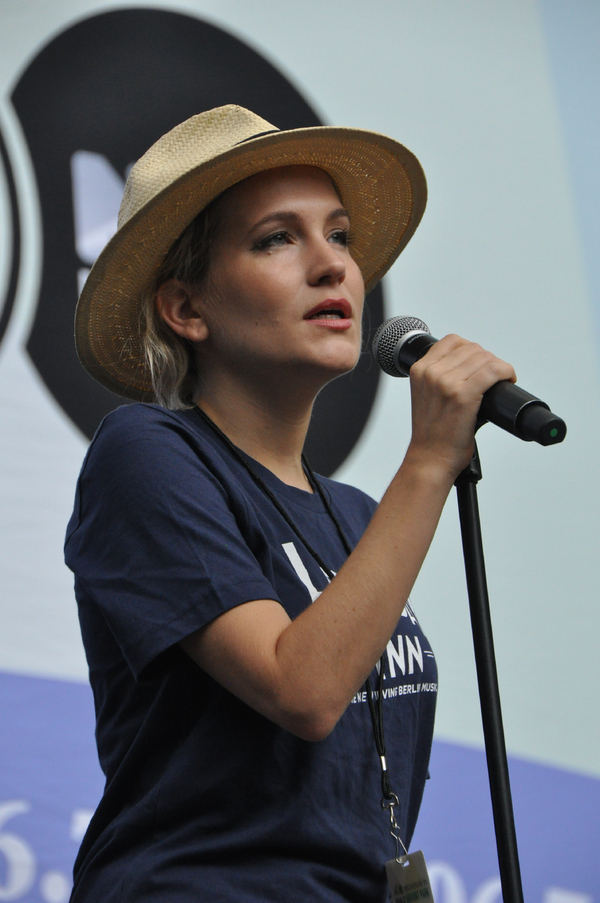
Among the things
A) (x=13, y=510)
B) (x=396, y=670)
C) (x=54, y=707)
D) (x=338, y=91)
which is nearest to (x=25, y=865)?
(x=54, y=707)

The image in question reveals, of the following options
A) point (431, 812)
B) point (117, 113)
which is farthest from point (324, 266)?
point (431, 812)

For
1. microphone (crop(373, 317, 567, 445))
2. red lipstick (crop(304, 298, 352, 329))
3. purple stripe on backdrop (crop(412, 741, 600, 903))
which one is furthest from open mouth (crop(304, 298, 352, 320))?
purple stripe on backdrop (crop(412, 741, 600, 903))

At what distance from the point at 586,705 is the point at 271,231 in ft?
4.40

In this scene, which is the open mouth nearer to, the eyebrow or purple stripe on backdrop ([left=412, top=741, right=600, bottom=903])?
the eyebrow

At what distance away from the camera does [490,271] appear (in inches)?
78.5

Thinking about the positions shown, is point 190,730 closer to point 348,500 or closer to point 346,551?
point 346,551

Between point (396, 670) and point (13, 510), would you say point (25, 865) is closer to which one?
point (13, 510)

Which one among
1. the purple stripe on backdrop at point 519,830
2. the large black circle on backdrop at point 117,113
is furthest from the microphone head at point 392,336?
the purple stripe on backdrop at point 519,830

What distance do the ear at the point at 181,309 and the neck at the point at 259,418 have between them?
71 millimetres

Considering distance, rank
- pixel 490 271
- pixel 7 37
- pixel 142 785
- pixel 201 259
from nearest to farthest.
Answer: pixel 142 785
pixel 201 259
pixel 7 37
pixel 490 271

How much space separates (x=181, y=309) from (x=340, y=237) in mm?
234

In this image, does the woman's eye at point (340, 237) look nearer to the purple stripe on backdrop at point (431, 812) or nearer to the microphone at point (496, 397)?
the microphone at point (496, 397)

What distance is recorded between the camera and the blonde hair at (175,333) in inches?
42.1

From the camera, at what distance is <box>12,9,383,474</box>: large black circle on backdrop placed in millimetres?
1538
